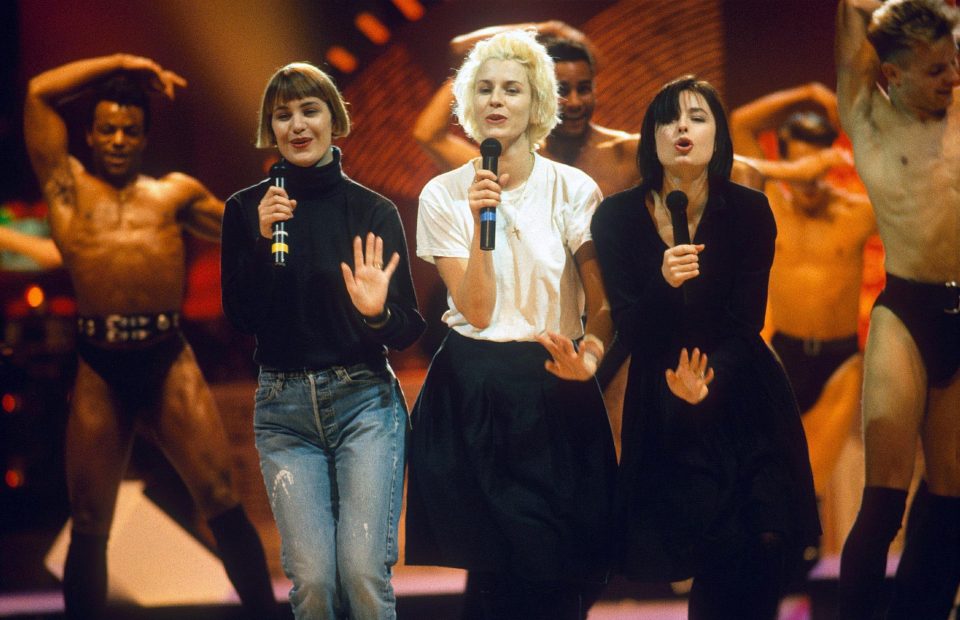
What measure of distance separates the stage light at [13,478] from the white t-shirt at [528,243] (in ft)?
9.33

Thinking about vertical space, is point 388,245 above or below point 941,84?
below

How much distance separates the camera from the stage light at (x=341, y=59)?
17.5 ft

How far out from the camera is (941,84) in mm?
4008

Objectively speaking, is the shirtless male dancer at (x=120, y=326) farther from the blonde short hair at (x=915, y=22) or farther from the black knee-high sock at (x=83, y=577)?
the blonde short hair at (x=915, y=22)

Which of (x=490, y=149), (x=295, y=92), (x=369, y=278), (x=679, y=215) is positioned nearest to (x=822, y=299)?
(x=679, y=215)

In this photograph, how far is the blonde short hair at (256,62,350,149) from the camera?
362 cm

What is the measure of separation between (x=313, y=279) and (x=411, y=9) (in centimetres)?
229

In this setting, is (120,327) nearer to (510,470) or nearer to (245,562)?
(245,562)

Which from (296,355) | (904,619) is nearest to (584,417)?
(296,355)

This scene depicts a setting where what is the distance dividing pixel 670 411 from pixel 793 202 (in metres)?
2.42

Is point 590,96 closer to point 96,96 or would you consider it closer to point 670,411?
point 670,411

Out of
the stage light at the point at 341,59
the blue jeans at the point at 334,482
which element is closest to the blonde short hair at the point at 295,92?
the blue jeans at the point at 334,482

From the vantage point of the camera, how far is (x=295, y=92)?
3.62m

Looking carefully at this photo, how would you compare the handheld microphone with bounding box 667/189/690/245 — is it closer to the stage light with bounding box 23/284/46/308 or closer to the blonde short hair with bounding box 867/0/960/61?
the blonde short hair with bounding box 867/0/960/61
